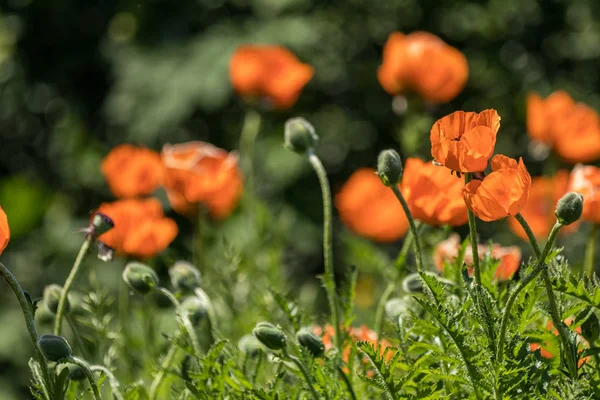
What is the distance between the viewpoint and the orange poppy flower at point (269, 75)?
164 centimetres

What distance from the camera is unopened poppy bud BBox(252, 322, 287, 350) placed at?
2.32 feet

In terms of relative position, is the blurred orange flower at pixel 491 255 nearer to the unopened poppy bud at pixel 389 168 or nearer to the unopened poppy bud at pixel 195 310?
the unopened poppy bud at pixel 389 168

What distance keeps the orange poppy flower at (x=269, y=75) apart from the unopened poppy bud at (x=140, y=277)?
0.82m

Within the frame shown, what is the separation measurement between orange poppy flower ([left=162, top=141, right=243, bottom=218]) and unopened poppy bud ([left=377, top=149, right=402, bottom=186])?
0.58 metres

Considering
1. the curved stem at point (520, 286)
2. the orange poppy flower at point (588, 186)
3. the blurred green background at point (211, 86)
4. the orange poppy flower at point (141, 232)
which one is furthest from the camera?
the blurred green background at point (211, 86)

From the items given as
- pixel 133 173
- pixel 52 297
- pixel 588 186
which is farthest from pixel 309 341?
pixel 133 173

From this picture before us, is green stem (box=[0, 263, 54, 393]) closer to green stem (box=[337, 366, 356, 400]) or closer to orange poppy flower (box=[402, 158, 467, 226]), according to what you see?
green stem (box=[337, 366, 356, 400])

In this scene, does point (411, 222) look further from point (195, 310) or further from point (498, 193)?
point (195, 310)

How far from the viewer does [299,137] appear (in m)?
0.97

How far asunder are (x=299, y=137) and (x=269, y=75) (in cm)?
71

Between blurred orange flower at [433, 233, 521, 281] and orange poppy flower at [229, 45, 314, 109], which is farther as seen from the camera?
orange poppy flower at [229, 45, 314, 109]

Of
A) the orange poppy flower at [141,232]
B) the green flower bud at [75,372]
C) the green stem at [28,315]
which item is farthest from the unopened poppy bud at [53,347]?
the orange poppy flower at [141,232]

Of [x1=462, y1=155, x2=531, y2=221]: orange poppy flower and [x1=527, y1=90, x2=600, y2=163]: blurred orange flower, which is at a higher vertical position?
[x1=462, y1=155, x2=531, y2=221]: orange poppy flower

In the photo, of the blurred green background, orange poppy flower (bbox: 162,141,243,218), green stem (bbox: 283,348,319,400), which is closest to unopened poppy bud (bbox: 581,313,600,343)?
green stem (bbox: 283,348,319,400)
